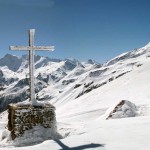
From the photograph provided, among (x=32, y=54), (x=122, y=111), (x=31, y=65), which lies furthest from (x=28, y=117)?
(x=122, y=111)

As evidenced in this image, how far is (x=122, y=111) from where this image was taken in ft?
63.2

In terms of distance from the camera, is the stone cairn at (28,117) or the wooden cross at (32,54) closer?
the stone cairn at (28,117)

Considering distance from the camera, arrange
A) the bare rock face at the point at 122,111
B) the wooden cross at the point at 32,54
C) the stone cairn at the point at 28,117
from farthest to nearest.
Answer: the bare rock face at the point at 122,111, the wooden cross at the point at 32,54, the stone cairn at the point at 28,117

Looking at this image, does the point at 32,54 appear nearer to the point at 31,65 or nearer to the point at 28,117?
the point at 31,65

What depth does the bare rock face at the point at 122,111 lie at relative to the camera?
62.2ft

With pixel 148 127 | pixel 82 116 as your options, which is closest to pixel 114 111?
→ pixel 82 116

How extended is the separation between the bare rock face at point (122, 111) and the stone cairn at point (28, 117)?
4.51 meters

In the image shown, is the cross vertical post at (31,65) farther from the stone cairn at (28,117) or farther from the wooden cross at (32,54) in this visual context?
the stone cairn at (28,117)

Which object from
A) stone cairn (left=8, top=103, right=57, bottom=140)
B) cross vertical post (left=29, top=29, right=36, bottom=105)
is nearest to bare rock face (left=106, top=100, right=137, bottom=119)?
stone cairn (left=8, top=103, right=57, bottom=140)

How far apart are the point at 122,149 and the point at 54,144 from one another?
2753mm

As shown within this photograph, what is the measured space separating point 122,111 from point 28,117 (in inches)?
245

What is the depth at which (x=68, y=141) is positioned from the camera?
459 inches

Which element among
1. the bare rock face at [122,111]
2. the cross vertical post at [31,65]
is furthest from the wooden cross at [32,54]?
the bare rock face at [122,111]

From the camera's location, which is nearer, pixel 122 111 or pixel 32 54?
pixel 32 54
